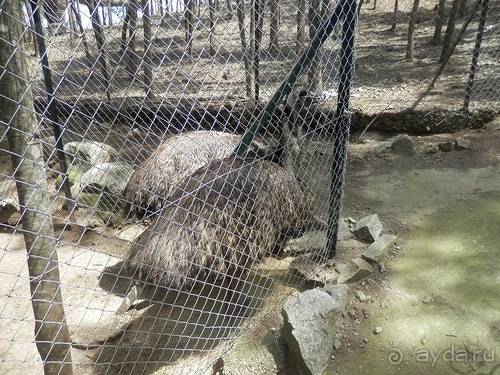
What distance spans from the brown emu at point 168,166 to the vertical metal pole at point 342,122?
53.6 inches

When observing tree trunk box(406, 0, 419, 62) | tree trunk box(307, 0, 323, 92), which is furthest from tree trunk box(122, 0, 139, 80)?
tree trunk box(406, 0, 419, 62)

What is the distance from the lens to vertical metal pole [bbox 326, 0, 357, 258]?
227cm

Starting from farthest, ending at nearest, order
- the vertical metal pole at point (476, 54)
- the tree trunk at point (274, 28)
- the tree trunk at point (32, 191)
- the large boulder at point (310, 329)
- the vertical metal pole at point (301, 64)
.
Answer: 1. the vertical metal pole at point (476, 54)
2. the tree trunk at point (274, 28)
3. the vertical metal pole at point (301, 64)
4. the large boulder at point (310, 329)
5. the tree trunk at point (32, 191)

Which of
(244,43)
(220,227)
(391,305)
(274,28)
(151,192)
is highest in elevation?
(274,28)

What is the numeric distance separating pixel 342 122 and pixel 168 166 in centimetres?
195

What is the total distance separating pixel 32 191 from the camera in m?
1.33

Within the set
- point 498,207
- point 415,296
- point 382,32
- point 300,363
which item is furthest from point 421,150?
point 382,32

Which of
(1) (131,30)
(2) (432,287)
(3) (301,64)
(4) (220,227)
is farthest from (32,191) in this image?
(1) (131,30)

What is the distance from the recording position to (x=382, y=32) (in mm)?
10422

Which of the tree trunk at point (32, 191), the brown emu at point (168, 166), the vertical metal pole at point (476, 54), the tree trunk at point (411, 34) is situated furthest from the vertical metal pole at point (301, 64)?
the tree trunk at point (411, 34)

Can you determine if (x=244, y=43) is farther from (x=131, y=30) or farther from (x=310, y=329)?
(x=310, y=329)

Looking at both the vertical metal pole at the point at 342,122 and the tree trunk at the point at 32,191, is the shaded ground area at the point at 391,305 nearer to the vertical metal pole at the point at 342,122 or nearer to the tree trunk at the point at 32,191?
the tree trunk at the point at 32,191

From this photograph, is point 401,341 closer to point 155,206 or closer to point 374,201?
point 374,201

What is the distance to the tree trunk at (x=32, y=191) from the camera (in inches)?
47.0
